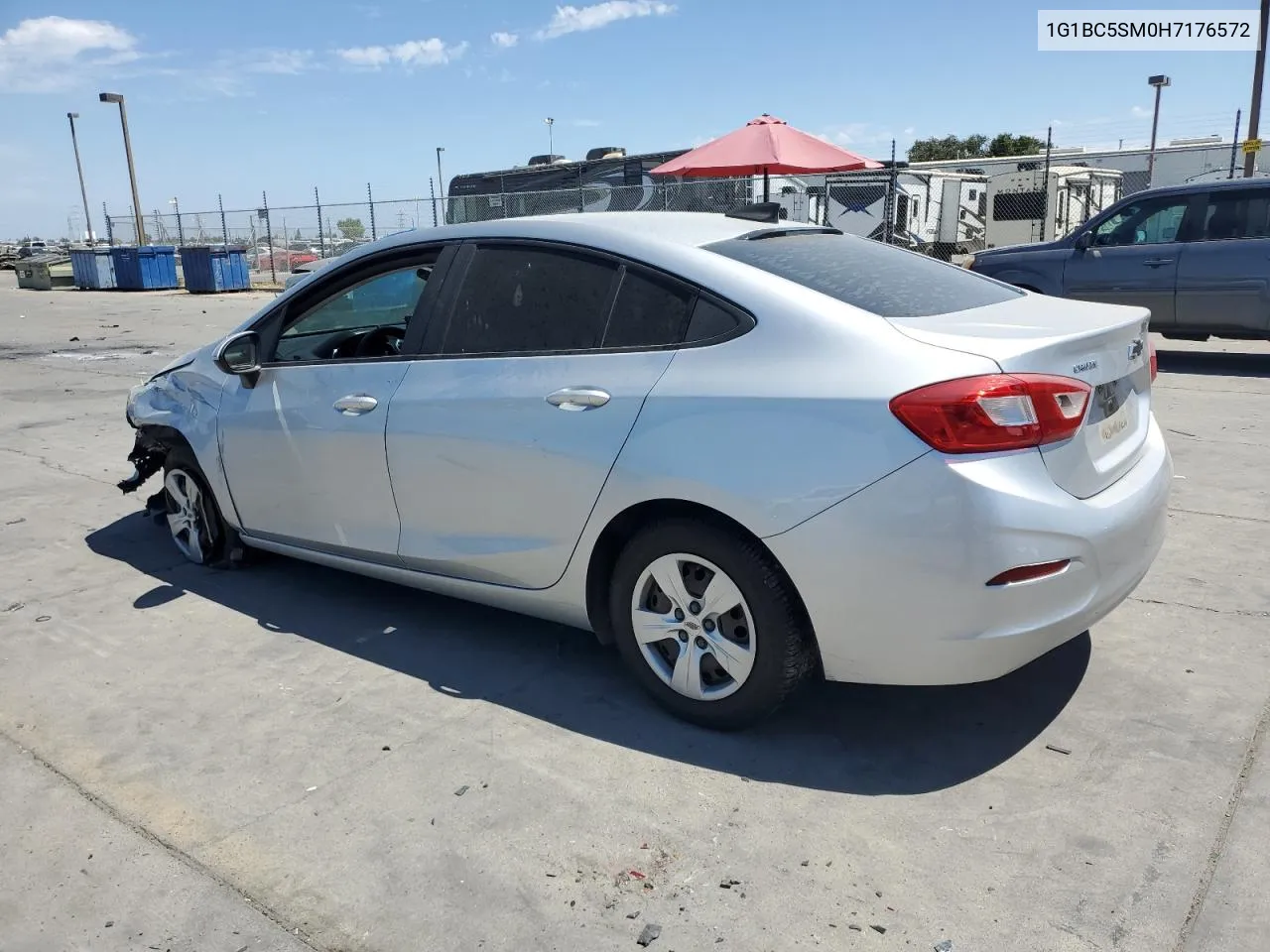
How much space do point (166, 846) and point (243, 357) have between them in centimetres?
226

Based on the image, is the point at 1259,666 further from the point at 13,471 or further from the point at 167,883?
the point at 13,471

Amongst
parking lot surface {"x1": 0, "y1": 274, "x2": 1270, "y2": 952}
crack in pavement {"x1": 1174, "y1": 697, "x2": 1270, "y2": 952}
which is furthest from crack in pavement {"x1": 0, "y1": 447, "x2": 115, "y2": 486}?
crack in pavement {"x1": 1174, "y1": 697, "x2": 1270, "y2": 952}

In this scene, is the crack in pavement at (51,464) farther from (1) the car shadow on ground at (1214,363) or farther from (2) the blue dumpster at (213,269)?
(2) the blue dumpster at (213,269)

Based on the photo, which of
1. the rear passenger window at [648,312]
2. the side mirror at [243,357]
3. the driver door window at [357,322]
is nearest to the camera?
the rear passenger window at [648,312]

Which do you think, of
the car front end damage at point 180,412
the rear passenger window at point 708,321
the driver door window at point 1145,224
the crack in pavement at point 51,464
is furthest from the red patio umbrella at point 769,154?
the rear passenger window at point 708,321

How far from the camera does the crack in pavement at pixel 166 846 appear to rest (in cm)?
243

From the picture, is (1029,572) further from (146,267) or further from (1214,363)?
(146,267)

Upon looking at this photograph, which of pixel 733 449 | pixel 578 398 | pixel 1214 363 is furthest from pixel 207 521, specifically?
pixel 1214 363

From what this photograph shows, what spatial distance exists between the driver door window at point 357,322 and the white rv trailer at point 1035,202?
2237 cm

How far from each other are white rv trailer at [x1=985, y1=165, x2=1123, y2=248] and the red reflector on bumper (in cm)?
2327

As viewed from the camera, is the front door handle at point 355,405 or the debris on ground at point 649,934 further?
the front door handle at point 355,405

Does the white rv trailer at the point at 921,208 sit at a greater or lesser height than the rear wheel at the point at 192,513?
greater

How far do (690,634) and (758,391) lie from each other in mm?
795

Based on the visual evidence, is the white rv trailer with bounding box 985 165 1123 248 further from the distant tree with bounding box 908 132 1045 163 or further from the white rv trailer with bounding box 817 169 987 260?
the distant tree with bounding box 908 132 1045 163
